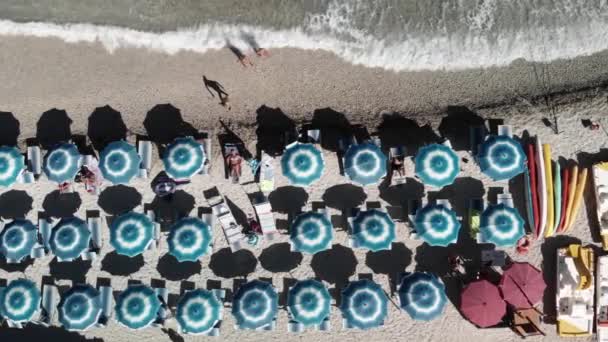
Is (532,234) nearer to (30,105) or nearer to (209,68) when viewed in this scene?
(209,68)

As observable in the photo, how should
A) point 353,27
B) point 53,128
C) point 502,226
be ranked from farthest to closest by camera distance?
point 353,27 → point 53,128 → point 502,226

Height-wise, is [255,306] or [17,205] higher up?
[17,205]

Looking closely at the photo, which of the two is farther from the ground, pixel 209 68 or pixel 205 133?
pixel 209 68

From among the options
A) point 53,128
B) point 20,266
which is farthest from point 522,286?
point 20,266

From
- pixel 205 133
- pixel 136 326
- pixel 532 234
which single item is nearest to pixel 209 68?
pixel 205 133

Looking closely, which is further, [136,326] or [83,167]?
[83,167]

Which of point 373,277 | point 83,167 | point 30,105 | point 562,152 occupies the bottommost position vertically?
point 373,277

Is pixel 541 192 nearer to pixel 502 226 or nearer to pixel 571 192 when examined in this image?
pixel 571 192

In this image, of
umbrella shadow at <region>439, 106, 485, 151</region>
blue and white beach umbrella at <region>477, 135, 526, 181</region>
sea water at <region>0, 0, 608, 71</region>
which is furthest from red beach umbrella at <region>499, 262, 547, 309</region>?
sea water at <region>0, 0, 608, 71</region>
